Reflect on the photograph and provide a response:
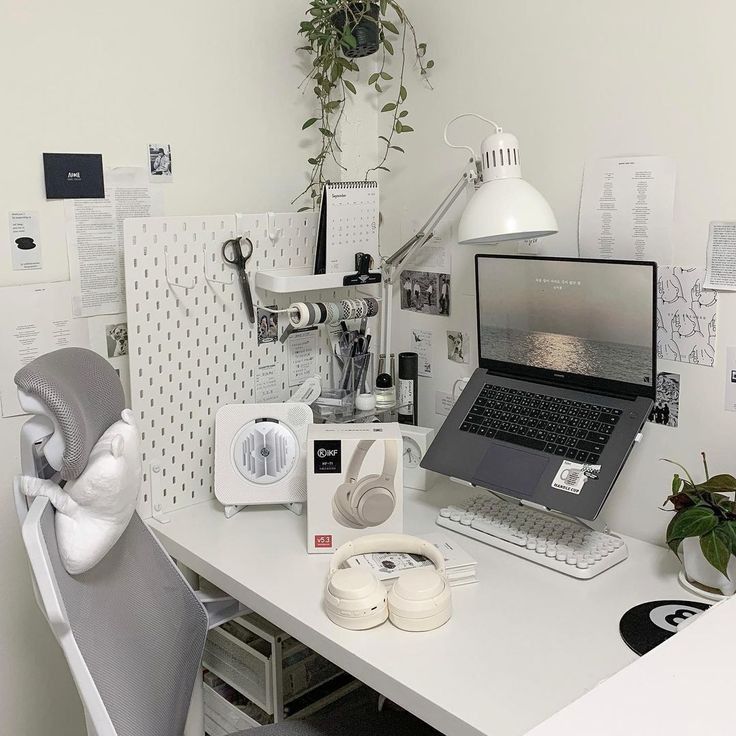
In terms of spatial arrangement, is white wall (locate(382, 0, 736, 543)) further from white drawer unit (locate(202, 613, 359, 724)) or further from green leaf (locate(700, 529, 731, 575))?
white drawer unit (locate(202, 613, 359, 724))

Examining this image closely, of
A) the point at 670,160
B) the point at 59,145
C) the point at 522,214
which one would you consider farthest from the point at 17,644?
the point at 670,160

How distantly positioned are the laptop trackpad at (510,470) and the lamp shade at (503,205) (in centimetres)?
40

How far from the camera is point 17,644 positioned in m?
1.65

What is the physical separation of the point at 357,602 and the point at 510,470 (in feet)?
1.38

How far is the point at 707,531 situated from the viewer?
130 cm

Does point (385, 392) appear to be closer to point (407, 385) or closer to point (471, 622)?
point (407, 385)

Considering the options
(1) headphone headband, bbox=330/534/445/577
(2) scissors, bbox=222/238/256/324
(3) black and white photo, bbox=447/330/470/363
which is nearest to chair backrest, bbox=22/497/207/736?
(1) headphone headband, bbox=330/534/445/577

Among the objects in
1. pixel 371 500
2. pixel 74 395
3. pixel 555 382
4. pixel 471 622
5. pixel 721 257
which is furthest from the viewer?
pixel 555 382

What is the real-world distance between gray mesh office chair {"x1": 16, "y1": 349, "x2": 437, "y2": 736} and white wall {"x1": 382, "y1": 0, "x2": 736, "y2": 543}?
0.71 meters

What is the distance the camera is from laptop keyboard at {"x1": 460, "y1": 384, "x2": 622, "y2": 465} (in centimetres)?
146

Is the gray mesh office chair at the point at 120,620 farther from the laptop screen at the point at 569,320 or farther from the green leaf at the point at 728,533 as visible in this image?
the laptop screen at the point at 569,320

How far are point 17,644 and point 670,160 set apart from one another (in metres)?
1.55

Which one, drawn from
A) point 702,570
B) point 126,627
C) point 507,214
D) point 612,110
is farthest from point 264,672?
point 612,110

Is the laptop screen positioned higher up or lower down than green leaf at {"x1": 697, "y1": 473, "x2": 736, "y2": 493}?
higher up
